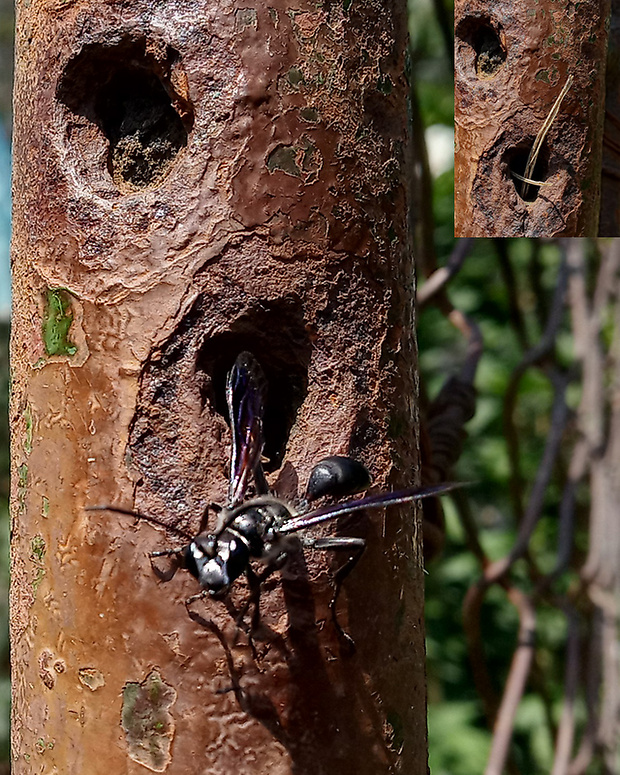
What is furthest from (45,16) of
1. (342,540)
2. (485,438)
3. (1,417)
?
(1,417)

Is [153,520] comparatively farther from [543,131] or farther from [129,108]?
[543,131]

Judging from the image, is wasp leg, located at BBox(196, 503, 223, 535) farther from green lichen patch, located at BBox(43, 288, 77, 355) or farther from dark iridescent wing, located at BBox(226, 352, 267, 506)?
green lichen patch, located at BBox(43, 288, 77, 355)

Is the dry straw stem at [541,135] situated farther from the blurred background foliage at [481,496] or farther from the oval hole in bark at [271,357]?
the blurred background foliage at [481,496]

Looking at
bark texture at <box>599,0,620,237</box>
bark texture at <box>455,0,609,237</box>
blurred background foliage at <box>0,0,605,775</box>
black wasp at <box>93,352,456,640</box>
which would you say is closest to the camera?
black wasp at <box>93,352,456,640</box>

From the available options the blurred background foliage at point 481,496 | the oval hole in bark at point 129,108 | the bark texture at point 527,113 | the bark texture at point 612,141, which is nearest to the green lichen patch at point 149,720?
the oval hole in bark at point 129,108

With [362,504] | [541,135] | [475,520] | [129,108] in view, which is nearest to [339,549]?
[362,504]

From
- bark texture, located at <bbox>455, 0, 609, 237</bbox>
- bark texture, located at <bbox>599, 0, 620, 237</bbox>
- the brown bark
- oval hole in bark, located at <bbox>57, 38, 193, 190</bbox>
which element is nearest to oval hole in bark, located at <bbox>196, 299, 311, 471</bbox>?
the brown bark
